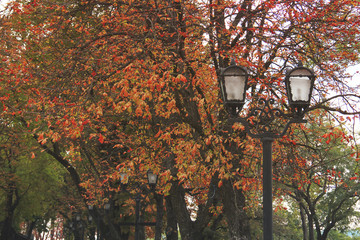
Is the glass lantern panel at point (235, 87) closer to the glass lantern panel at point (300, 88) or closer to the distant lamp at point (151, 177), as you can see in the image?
the glass lantern panel at point (300, 88)

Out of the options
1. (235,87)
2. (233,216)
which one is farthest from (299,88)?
(233,216)

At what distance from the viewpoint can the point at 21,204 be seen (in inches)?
1350

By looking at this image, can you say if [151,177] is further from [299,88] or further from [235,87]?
[299,88]

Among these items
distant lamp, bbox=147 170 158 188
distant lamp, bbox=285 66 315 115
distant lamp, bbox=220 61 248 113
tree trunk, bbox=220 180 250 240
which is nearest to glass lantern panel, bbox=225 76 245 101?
distant lamp, bbox=220 61 248 113

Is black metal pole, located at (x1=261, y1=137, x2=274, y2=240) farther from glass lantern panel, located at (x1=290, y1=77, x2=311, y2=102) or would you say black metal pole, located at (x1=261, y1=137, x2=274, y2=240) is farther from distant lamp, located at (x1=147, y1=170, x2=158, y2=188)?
distant lamp, located at (x1=147, y1=170, x2=158, y2=188)

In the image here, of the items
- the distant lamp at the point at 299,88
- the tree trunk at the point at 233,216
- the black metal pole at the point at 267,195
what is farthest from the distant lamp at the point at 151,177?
the distant lamp at the point at 299,88

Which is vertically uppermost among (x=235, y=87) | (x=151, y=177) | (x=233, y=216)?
(x=151, y=177)

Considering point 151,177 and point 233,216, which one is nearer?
point 233,216

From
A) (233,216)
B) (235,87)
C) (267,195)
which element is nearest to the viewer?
(267,195)

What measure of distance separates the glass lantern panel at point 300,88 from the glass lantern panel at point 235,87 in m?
0.84

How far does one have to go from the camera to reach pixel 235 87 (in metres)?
7.71

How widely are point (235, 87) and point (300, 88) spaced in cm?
108

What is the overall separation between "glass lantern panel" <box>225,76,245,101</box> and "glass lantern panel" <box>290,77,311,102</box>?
2.74 feet

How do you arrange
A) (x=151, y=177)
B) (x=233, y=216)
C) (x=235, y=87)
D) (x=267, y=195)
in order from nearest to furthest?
(x=267, y=195) → (x=235, y=87) → (x=233, y=216) → (x=151, y=177)
